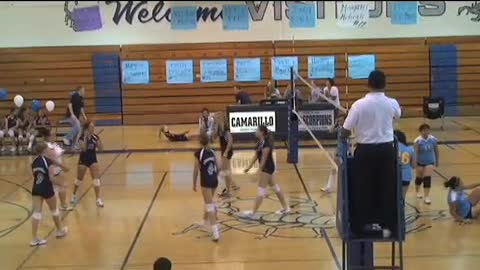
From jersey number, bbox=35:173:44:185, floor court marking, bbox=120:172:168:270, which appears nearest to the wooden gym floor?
floor court marking, bbox=120:172:168:270

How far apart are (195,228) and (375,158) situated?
6.10 metres

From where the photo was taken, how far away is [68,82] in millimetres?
28109

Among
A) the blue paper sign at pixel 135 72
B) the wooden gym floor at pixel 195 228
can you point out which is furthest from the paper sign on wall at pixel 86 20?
the wooden gym floor at pixel 195 228

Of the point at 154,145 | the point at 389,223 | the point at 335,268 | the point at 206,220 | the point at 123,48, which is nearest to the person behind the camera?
the point at 389,223

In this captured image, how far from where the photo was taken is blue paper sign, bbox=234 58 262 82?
2800 centimetres

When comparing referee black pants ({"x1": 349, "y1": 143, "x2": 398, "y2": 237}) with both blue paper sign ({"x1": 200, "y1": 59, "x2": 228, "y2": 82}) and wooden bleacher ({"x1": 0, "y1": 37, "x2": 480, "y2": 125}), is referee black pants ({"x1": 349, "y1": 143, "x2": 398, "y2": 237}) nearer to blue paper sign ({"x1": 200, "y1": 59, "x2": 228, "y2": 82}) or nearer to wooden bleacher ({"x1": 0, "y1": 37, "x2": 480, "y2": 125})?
wooden bleacher ({"x1": 0, "y1": 37, "x2": 480, "y2": 125})

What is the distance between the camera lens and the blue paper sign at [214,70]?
92.0ft

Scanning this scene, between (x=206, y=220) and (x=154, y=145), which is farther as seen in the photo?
(x=154, y=145)

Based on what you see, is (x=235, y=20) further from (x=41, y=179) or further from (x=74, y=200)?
(x=41, y=179)

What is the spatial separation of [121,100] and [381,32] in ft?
35.9

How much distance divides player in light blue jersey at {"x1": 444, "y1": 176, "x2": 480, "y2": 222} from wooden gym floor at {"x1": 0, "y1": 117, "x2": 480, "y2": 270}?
24cm

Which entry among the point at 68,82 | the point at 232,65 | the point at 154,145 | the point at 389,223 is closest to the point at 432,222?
the point at 389,223

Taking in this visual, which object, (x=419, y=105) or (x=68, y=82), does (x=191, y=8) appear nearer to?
(x=68, y=82)

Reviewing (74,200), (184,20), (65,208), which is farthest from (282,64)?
(65,208)
